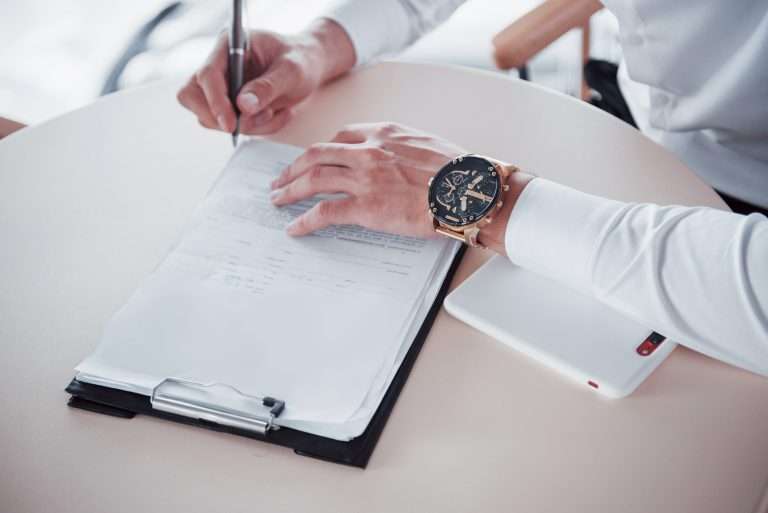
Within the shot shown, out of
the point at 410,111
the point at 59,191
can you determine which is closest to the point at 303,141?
the point at 410,111

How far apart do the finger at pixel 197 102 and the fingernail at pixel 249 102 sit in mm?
57

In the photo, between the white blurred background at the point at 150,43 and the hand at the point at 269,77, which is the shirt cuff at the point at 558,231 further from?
the white blurred background at the point at 150,43

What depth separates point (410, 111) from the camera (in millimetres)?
1087

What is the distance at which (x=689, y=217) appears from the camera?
0.76 meters

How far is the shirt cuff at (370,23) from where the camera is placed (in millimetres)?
1195

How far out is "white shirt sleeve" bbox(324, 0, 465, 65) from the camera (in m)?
1.20

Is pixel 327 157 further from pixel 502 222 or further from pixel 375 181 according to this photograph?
pixel 502 222

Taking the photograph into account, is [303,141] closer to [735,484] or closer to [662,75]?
[662,75]

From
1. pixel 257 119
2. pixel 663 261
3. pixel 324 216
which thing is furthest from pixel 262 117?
pixel 663 261

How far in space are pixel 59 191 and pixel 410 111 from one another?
1.56ft

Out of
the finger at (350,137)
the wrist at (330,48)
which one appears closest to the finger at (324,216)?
the finger at (350,137)


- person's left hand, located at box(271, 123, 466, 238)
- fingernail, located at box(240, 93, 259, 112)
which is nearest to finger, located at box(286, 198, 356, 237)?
person's left hand, located at box(271, 123, 466, 238)

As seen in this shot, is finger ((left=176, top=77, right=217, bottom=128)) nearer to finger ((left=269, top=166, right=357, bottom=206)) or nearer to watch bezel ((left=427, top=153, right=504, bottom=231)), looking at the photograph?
finger ((left=269, top=166, right=357, bottom=206))

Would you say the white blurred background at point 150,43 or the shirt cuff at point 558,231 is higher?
the shirt cuff at point 558,231
